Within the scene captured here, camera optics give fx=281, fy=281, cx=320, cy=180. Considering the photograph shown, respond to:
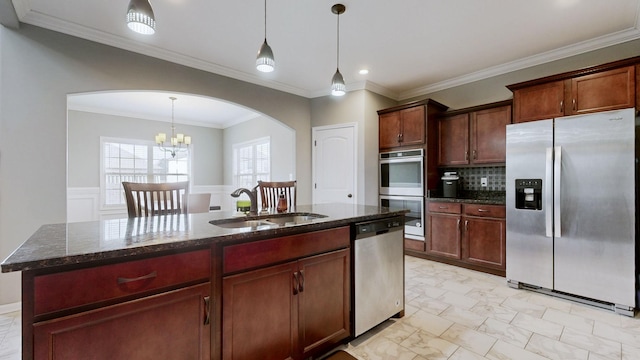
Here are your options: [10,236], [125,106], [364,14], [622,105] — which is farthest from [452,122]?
[125,106]

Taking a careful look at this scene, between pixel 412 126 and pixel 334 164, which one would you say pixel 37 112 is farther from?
pixel 412 126

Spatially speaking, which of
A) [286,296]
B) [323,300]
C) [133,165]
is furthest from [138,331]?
[133,165]

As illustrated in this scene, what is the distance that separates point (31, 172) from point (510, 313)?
182 inches

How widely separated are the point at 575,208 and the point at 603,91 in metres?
1.19

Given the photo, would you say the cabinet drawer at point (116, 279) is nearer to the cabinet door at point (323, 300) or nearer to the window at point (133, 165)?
the cabinet door at point (323, 300)

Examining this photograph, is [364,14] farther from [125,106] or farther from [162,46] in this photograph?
[125,106]

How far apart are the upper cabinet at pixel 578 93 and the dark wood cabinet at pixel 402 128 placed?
118cm

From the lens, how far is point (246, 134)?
22.3 ft

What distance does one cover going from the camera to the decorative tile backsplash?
12.8 ft

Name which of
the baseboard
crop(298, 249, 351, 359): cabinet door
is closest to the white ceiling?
crop(298, 249, 351, 359): cabinet door

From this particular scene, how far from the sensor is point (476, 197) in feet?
13.3

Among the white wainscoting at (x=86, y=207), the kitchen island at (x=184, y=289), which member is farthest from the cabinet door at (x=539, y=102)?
the white wainscoting at (x=86, y=207)

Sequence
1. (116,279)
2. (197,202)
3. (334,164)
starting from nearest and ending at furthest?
1. (116,279)
2. (334,164)
3. (197,202)

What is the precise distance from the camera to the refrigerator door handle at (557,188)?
9.04 feet
